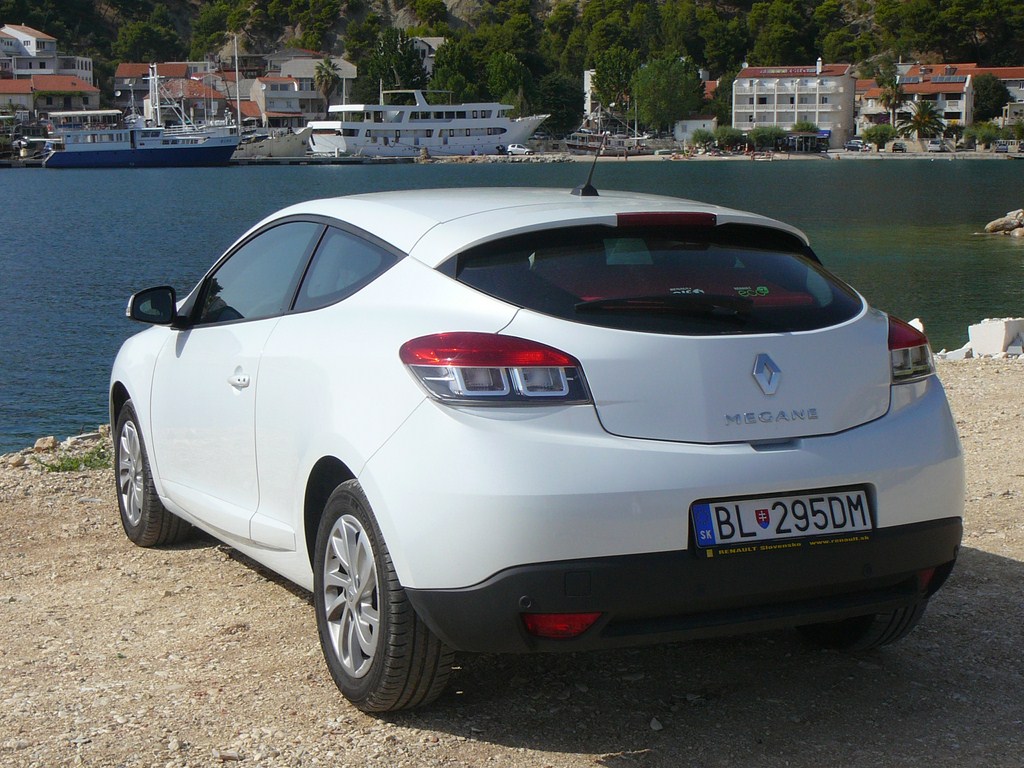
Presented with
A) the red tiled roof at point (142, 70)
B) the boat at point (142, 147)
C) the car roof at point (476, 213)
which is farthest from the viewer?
the red tiled roof at point (142, 70)

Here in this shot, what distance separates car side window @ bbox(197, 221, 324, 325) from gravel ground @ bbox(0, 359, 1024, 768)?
1.17m

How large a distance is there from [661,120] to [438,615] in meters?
177

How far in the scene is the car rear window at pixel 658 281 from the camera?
10.9 feet

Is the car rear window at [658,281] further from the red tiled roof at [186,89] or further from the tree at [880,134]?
the tree at [880,134]

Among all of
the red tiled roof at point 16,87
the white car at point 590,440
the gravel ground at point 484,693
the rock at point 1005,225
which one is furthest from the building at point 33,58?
the white car at point 590,440

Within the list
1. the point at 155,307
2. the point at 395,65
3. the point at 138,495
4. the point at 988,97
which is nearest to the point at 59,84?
the point at 395,65

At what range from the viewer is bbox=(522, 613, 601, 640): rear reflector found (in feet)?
10.4

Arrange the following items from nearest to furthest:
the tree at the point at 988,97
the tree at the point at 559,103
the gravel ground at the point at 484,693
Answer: the gravel ground at the point at 484,693
the tree at the point at 988,97
the tree at the point at 559,103

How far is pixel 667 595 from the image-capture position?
10.5 ft

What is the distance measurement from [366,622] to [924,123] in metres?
169

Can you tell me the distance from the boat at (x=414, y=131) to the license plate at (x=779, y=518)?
473 ft

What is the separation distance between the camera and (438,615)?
3223 mm

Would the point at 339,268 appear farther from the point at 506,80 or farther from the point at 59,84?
the point at 59,84

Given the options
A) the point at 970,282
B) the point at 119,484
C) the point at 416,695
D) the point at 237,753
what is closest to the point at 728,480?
the point at 416,695
